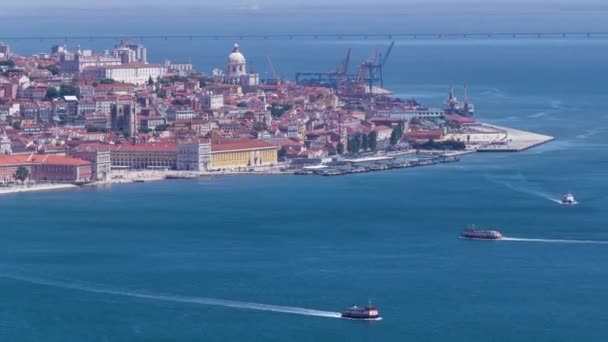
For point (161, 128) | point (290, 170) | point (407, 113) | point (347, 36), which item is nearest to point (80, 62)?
point (407, 113)

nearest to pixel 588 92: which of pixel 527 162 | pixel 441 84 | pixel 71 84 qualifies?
pixel 441 84

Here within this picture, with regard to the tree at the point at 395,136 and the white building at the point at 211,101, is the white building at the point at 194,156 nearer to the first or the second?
the tree at the point at 395,136

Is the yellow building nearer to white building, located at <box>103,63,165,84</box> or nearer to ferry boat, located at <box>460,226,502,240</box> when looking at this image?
ferry boat, located at <box>460,226,502,240</box>

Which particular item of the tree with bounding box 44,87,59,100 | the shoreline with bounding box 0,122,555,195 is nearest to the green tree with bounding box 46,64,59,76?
the tree with bounding box 44,87,59,100

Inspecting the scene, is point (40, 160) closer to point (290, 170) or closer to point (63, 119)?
point (290, 170)

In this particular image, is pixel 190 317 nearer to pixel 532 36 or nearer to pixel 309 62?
pixel 309 62

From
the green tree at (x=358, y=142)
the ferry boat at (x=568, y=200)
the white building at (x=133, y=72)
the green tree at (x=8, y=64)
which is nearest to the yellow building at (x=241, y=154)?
the green tree at (x=358, y=142)
